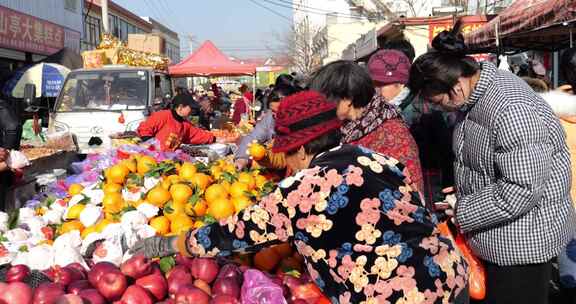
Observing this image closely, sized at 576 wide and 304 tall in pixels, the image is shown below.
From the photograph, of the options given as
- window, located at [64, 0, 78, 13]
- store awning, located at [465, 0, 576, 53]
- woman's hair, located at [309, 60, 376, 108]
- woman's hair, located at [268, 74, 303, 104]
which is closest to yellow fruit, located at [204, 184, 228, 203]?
woman's hair, located at [309, 60, 376, 108]

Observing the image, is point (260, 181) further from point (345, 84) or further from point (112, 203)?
point (345, 84)

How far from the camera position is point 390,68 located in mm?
3559

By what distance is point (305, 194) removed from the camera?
1799 millimetres

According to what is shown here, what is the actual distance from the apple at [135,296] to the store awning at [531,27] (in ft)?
15.1

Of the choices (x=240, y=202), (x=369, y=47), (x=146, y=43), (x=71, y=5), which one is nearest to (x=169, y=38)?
(x=71, y=5)

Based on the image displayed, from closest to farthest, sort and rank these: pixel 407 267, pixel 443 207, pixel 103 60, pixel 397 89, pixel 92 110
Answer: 1. pixel 407 267
2. pixel 443 207
3. pixel 397 89
4. pixel 92 110
5. pixel 103 60

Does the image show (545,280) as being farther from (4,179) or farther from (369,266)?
(4,179)

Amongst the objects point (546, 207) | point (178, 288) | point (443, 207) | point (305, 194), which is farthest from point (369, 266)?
point (443, 207)

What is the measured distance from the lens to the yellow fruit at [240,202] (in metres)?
3.28

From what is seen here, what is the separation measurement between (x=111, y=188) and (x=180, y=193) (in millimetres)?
482

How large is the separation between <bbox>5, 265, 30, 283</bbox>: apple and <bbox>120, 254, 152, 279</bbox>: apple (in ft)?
1.31

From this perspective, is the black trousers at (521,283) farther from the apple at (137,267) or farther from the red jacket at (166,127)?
the red jacket at (166,127)

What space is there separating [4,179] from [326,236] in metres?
3.30

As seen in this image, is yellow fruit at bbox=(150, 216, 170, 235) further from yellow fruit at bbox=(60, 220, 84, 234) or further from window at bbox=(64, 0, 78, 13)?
window at bbox=(64, 0, 78, 13)
